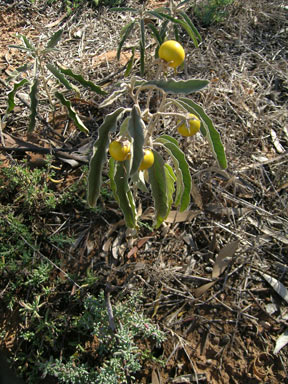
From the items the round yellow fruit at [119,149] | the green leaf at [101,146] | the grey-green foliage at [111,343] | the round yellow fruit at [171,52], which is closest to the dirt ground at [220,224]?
the grey-green foliage at [111,343]

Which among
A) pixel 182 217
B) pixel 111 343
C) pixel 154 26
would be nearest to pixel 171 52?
pixel 154 26

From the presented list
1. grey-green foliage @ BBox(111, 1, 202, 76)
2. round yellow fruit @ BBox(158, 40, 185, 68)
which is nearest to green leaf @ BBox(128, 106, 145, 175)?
round yellow fruit @ BBox(158, 40, 185, 68)

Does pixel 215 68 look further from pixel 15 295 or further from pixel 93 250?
pixel 15 295

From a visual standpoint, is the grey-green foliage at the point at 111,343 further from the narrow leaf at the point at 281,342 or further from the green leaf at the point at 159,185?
the narrow leaf at the point at 281,342

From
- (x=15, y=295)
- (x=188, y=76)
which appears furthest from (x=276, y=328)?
(x=188, y=76)

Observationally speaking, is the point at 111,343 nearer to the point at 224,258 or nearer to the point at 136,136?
the point at 224,258

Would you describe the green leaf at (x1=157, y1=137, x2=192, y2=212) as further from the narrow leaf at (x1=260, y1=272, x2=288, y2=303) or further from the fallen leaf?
the narrow leaf at (x1=260, y1=272, x2=288, y2=303)

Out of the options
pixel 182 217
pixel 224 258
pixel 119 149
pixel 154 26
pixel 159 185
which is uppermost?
pixel 154 26
